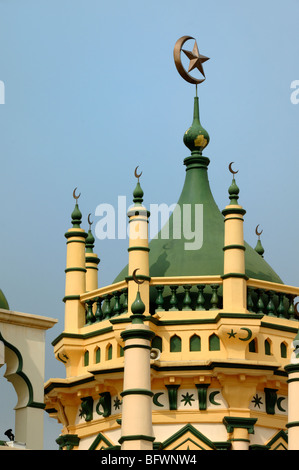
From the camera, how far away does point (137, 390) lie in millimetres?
34281

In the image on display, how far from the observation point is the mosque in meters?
37.4

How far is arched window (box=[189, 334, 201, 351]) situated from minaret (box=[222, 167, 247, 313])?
86cm

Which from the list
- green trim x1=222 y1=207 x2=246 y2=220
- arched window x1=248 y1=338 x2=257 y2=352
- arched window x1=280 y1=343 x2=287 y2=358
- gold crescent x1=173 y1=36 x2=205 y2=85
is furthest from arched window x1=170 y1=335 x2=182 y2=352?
gold crescent x1=173 y1=36 x2=205 y2=85

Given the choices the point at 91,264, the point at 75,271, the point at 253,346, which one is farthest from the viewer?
the point at 91,264

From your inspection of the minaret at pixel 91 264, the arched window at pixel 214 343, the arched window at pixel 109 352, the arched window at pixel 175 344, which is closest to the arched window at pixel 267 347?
the arched window at pixel 214 343

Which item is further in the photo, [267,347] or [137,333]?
[267,347]

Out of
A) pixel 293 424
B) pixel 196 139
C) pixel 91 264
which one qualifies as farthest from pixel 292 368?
pixel 91 264

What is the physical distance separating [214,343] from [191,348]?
19.3 inches

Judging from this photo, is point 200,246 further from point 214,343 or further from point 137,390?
point 137,390

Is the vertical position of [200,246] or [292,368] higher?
[200,246]

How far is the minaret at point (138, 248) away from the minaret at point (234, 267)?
164cm

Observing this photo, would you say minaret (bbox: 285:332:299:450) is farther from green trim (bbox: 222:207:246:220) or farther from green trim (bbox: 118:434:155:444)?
green trim (bbox: 222:207:246:220)
